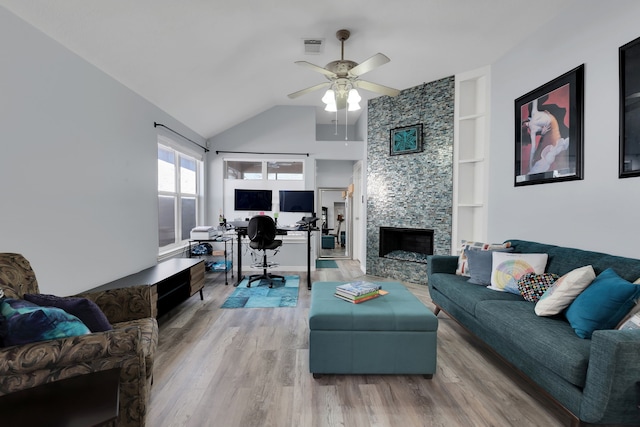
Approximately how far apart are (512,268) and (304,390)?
6.45 ft

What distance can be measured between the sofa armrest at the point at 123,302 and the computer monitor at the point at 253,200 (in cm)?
299

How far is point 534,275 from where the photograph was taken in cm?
222

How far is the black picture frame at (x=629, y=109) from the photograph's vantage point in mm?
1831

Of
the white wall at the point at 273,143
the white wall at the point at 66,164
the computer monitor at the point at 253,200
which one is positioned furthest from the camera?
the white wall at the point at 273,143

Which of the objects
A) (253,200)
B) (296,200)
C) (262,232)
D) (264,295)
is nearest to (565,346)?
(264,295)

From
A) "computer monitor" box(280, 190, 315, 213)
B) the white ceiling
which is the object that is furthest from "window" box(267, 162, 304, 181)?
the white ceiling

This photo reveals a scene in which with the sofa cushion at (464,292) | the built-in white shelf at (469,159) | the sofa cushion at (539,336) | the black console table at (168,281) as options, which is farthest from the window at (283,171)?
the sofa cushion at (539,336)

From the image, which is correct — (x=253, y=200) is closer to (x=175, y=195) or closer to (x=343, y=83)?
(x=175, y=195)

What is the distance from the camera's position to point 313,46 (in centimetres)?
299

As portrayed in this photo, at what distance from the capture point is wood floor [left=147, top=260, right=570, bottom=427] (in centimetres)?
156

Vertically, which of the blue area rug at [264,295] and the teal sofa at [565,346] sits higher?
the teal sofa at [565,346]

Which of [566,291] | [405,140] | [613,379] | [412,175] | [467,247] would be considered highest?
[405,140]

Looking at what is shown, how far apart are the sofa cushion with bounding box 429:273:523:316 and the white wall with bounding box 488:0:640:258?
774 mm

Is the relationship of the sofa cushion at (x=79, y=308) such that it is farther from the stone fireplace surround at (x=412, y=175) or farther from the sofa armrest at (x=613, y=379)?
the stone fireplace surround at (x=412, y=175)
